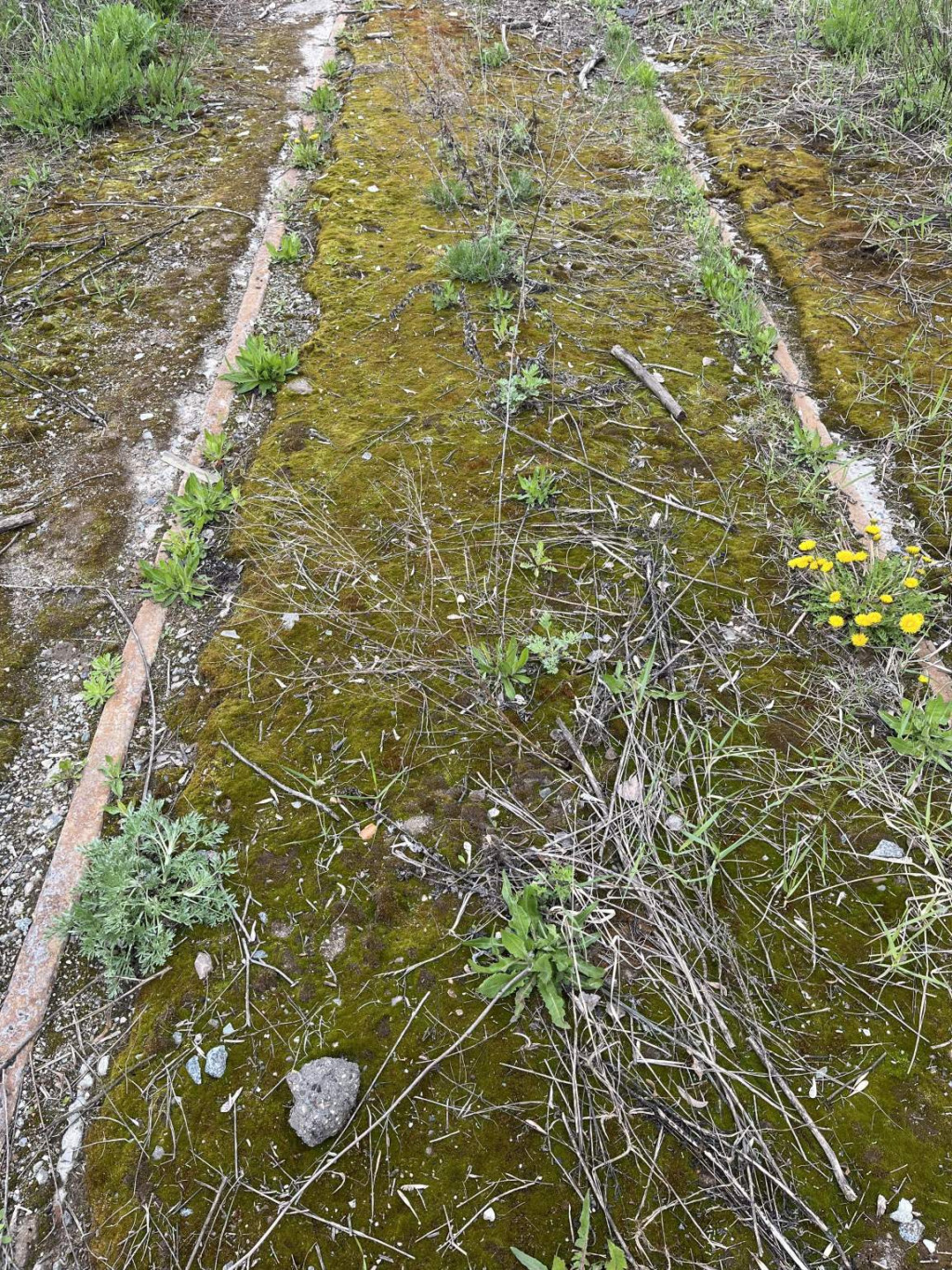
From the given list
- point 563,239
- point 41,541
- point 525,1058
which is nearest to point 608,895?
point 525,1058

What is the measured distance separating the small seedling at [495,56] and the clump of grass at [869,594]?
581 cm

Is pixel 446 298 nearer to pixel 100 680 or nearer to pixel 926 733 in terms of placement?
pixel 100 680

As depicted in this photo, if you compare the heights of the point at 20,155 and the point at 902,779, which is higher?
the point at 20,155

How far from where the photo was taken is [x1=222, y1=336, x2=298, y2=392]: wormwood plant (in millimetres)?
3980

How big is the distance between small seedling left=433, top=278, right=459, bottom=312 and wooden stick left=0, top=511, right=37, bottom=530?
225 cm

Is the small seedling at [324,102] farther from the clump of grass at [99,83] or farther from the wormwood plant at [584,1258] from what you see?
the wormwood plant at [584,1258]

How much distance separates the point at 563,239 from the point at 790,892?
4045 mm

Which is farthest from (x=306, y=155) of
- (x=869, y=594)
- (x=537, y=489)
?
(x=869, y=594)

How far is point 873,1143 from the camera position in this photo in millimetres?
1881

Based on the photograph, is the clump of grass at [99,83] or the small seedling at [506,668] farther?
the clump of grass at [99,83]

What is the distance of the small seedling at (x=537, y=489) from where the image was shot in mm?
3344

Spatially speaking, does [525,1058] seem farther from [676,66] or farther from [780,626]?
[676,66]

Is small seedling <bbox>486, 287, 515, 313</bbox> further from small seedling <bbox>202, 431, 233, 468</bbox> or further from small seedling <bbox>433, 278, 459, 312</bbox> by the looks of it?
small seedling <bbox>202, 431, 233, 468</bbox>

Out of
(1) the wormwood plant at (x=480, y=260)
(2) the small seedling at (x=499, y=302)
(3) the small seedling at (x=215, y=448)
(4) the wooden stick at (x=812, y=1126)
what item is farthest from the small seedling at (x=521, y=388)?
(4) the wooden stick at (x=812, y=1126)
